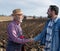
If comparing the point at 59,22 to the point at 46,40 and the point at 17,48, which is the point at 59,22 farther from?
the point at 17,48

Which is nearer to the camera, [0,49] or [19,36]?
[19,36]

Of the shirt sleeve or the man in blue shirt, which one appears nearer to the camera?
the man in blue shirt

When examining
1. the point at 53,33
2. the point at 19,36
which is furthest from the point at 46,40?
the point at 19,36

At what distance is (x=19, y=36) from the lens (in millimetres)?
8516

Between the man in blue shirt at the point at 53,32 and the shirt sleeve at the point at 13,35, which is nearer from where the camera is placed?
the man in blue shirt at the point at 53,32

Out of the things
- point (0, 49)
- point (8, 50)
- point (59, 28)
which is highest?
point (59, 28)

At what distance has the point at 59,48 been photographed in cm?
801

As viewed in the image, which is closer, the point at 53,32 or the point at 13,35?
the point at 53,32

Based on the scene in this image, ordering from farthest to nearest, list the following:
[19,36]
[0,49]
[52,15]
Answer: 1. [0,49]
2. [19,36]
3. [52,15]

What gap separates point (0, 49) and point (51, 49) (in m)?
4.94

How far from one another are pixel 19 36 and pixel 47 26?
796 mm

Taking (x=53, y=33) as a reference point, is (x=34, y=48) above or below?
below

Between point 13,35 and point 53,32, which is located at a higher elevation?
point 53,32

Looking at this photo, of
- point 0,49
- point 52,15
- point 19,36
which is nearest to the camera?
point 52,15
